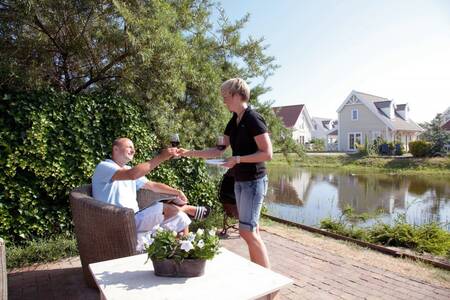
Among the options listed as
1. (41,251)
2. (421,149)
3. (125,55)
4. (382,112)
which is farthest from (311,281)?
(382,112)

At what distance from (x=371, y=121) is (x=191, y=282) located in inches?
1287

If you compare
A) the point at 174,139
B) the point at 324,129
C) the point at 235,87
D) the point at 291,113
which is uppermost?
the point at 291,113

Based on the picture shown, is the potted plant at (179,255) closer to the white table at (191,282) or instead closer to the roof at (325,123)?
the white table at (191,282)

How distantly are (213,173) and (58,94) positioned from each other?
2.78 metres

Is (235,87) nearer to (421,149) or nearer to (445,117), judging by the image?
(421,149)

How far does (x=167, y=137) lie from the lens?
4.94 meters

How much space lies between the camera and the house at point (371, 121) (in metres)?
30.6

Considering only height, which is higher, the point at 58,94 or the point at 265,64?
the point at 265,64

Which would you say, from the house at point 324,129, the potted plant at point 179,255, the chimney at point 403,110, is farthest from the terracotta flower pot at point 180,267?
the house at point 324,129

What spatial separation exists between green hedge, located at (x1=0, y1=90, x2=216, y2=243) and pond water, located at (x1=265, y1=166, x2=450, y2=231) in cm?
386

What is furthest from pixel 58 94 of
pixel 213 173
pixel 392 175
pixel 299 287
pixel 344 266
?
pixel 392 175

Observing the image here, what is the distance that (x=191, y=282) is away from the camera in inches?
73.5

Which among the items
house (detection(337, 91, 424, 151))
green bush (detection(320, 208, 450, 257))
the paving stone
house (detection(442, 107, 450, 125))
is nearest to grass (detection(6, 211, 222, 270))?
the paving stone

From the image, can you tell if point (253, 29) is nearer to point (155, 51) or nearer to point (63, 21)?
point (155, 51)
